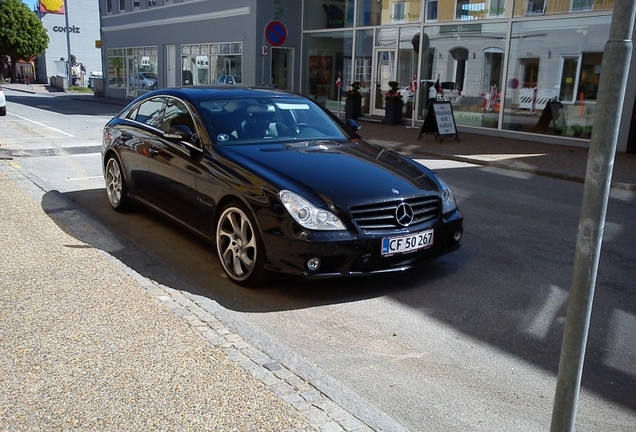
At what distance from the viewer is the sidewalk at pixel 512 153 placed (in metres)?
11.9

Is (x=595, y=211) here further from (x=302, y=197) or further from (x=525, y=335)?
(x=302, y=197)

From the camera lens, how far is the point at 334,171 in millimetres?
5543

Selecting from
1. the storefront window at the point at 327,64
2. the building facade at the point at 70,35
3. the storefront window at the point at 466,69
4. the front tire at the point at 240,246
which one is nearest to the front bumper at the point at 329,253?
the front tire at the point at 240,246

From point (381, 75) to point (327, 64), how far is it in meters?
3.09

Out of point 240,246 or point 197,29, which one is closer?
point 240,246

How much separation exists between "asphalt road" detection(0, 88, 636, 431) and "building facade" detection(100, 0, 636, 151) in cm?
807

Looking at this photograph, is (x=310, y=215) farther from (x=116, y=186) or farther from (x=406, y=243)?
(x=116, y=186)

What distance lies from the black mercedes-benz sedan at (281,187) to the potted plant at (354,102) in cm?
1561

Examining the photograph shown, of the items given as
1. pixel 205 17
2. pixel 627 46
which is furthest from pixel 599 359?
pixel 205 17

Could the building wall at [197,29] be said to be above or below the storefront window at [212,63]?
above

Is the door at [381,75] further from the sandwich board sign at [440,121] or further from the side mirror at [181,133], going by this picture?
the side mirror at [181,133]

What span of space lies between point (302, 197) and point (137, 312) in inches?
59.4

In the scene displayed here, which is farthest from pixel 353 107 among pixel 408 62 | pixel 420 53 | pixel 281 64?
pixel 281 64

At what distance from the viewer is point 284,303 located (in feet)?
16.8
